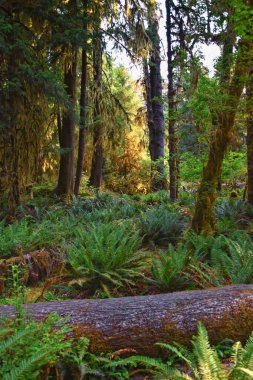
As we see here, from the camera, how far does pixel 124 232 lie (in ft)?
23.2

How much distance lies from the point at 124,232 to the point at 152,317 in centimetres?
395

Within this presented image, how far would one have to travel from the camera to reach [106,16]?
12.7 meters

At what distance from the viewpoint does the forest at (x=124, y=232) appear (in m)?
2.80

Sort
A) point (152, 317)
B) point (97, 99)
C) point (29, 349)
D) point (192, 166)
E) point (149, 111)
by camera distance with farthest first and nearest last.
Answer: point (149, 111)
point (97, 99)
point (192, 166)
point (152, 317)
point (29, 349)

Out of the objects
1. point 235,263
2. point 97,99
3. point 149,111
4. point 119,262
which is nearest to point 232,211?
point 235,263

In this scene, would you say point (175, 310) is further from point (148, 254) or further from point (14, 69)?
point (14, 69)

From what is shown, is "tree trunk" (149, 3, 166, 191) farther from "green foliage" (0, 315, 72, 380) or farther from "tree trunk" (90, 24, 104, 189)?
"green foliage" (0, 315, 72, 380)

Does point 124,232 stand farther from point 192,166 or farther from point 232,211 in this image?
point 232,211

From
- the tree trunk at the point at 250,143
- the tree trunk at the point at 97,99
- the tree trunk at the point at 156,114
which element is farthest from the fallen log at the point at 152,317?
the tree trunk at the point at 156,114

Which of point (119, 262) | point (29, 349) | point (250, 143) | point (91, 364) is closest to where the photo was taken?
point (29, 349)

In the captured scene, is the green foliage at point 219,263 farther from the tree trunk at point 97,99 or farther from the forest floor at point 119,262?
the tree trunk at point 97,99

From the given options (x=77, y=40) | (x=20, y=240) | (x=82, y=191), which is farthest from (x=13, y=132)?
(x=82, y=191)

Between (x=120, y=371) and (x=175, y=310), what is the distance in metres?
0.72

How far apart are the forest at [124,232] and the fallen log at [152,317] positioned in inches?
0.4
